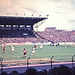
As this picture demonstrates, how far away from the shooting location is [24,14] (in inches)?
1971

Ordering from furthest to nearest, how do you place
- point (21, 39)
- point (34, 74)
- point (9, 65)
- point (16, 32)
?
1. point (16, 32)
2. point (21, 39)
3. point (9, 65)
4. point (34, 74)

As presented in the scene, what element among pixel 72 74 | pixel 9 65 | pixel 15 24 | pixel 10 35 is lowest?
pixel 9 65

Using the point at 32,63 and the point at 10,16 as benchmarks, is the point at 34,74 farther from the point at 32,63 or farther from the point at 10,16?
the point at 10,16

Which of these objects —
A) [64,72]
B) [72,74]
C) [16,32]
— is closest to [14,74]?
[64,72]

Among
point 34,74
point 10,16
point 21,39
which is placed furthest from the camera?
point 21,39

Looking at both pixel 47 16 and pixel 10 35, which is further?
pixel 10 35

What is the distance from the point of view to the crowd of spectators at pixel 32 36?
188 ft

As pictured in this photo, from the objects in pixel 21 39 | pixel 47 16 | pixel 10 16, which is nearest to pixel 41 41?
pixel 21 39

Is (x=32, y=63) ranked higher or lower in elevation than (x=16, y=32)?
lower

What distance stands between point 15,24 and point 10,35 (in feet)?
19.7

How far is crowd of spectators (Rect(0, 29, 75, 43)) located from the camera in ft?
188

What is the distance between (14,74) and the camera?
623 cm

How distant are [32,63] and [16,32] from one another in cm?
4564

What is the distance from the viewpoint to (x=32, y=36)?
61094 millimetres
